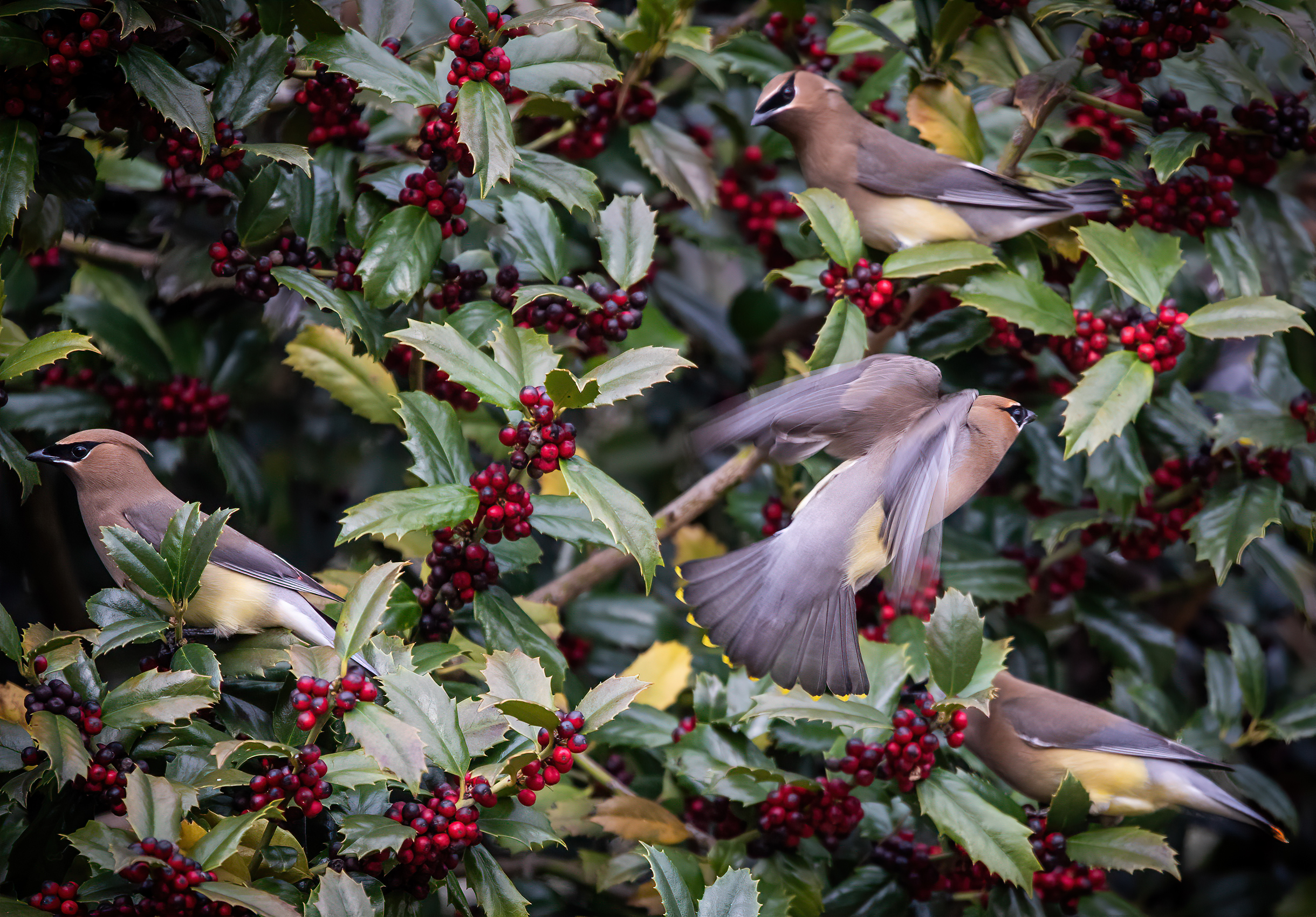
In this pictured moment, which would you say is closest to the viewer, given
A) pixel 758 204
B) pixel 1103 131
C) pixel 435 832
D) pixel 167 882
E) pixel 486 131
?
pixel 167 882

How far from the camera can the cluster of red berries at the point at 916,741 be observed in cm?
174

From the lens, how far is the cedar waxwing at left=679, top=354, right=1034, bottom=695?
64.1 inches

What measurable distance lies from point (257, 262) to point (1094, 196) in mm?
1573

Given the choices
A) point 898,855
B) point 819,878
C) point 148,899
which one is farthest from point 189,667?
point 898,855

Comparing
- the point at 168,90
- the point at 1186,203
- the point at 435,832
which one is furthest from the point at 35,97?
the point at 1186,203

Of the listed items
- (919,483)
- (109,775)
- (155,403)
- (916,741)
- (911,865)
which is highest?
(919,483)

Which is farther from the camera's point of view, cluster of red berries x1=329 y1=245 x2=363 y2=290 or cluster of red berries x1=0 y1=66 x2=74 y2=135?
cluster of red berries x1=329 y1=245 x2=363 y2=290

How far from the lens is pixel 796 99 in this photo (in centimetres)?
224

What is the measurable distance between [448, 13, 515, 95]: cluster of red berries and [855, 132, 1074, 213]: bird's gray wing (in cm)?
83

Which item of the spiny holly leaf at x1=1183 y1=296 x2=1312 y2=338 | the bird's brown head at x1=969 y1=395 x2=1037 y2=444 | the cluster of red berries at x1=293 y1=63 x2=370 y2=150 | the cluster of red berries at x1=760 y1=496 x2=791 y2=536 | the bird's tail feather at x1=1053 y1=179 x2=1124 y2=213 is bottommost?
the cluster of red berries at x1=760 y1=496 x2=791 y2=536

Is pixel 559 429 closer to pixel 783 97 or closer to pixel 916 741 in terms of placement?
pixel 916 741

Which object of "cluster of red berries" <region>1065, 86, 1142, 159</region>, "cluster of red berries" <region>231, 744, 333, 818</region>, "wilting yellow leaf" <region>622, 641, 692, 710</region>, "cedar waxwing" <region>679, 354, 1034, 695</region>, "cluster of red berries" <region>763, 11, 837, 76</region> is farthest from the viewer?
"cluster of red berries" <region>763, 11, 837, 76</region>

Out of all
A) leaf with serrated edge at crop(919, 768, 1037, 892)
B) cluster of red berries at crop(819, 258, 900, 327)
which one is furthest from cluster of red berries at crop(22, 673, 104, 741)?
cluster of red berries at crop(819, 258, 900, 327)

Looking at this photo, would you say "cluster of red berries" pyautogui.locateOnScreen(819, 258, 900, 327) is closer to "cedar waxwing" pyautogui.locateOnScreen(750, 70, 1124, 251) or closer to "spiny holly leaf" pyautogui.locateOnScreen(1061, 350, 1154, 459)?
"cedar waxwing" pyautogui.locateOnScreen(750, 70, 1124, 251)
